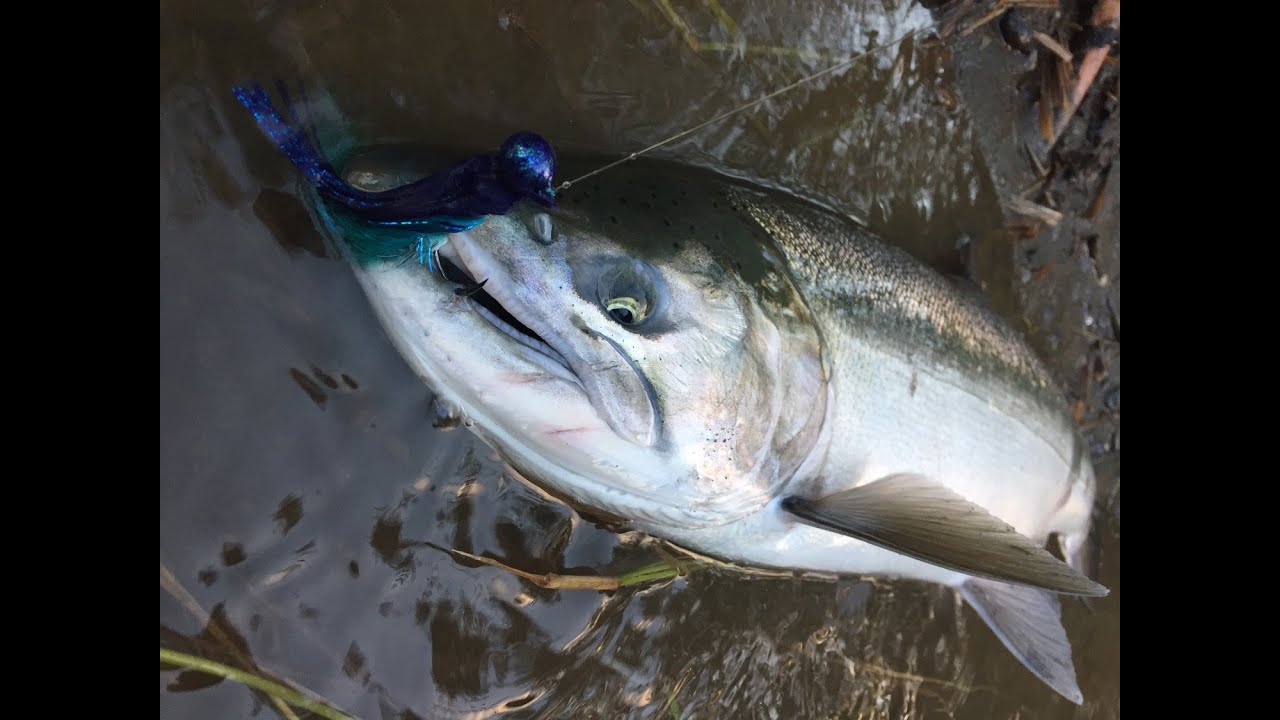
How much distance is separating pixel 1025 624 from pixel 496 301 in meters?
2.58

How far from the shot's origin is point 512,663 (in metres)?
2.33

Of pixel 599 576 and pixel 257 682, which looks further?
pixel 599 576

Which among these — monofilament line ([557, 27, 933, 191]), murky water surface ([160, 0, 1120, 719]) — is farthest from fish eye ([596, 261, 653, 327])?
murky water surface ([160, 0, 1120, 719])

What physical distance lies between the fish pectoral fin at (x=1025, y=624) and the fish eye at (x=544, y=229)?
7.66ft

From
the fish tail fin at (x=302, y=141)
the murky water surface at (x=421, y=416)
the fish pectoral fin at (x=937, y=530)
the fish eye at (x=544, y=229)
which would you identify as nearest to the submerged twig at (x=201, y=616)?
the murky water surface at (x=421, y=416)

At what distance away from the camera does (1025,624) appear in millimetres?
3096

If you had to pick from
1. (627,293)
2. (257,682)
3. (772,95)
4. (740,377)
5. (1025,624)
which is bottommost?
(257,682)

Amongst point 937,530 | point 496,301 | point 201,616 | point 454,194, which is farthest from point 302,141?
point 937,530

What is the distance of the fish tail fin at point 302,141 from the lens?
69.6 inches

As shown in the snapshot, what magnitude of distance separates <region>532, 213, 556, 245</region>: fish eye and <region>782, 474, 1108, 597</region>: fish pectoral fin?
116 cm

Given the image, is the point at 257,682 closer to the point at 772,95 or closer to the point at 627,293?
the point at 627,293

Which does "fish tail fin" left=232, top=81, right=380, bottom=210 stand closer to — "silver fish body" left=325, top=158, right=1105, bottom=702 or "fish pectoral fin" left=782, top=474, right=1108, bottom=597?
"silver fish body" left=325, top=158, right=1105, bottom=702
